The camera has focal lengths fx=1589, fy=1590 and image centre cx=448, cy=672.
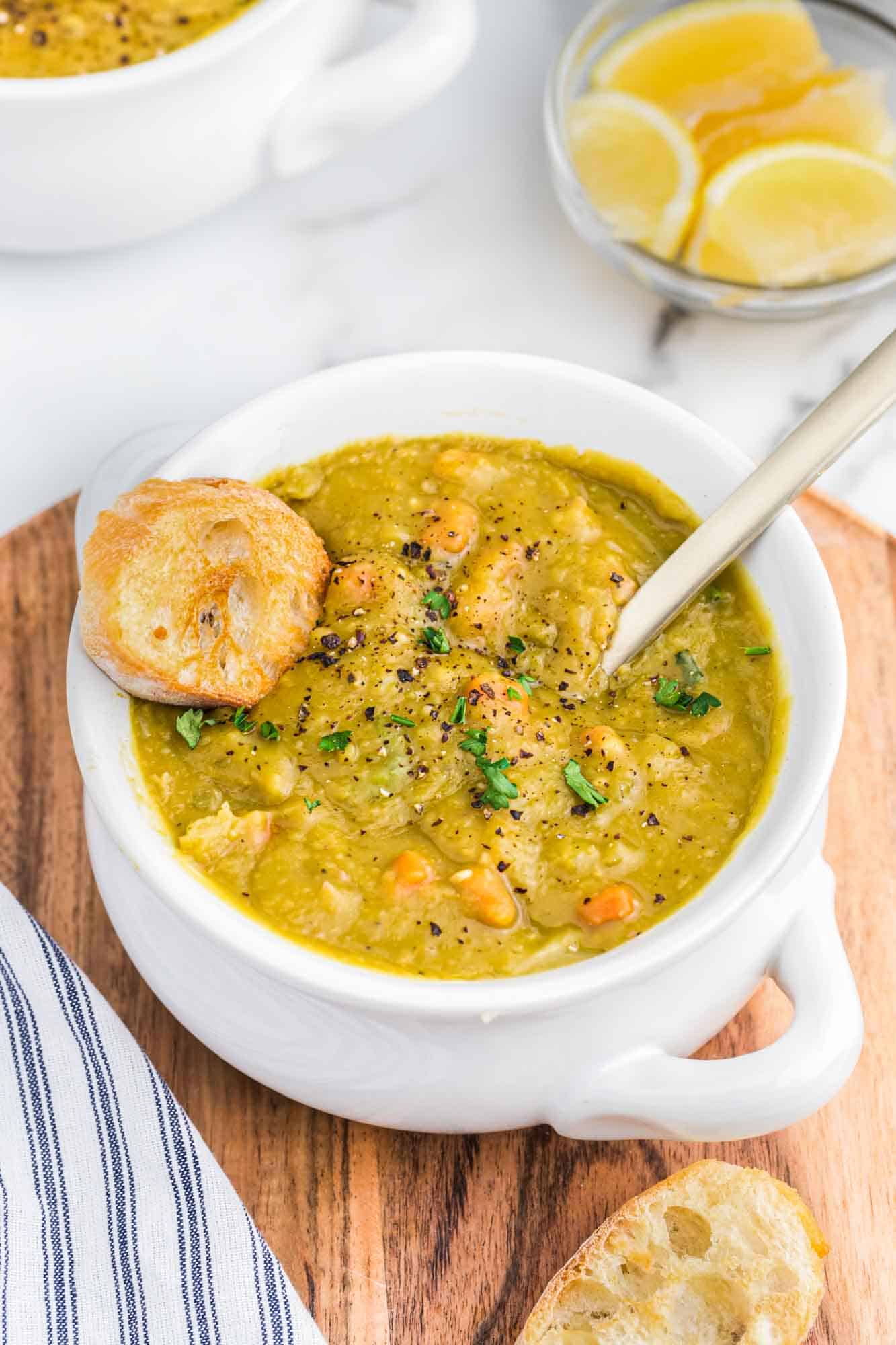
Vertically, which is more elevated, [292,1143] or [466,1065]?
[466,1065]

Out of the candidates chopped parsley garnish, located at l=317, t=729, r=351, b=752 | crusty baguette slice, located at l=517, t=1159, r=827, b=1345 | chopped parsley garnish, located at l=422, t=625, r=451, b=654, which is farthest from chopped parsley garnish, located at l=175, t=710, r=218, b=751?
crusty baguette slice, located at l=517, t=1159, r=827, b=1345

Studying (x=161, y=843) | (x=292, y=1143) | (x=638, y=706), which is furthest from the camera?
(x=292, y=1143)

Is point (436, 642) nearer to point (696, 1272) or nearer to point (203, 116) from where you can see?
point (696, 1272)

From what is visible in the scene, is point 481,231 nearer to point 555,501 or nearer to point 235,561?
point 555,501

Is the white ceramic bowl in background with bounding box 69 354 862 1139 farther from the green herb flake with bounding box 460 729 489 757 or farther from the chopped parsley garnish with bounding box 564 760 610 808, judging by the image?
the green herb flake with bounding box 460 729 489 757

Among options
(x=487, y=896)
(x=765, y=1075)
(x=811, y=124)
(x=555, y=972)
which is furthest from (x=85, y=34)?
(x=765, y=1075)

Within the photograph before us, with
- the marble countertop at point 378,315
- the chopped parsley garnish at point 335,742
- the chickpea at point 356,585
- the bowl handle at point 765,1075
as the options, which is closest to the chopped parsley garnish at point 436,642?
the chickpea at point 356,585

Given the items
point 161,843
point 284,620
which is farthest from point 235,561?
point 161,843
